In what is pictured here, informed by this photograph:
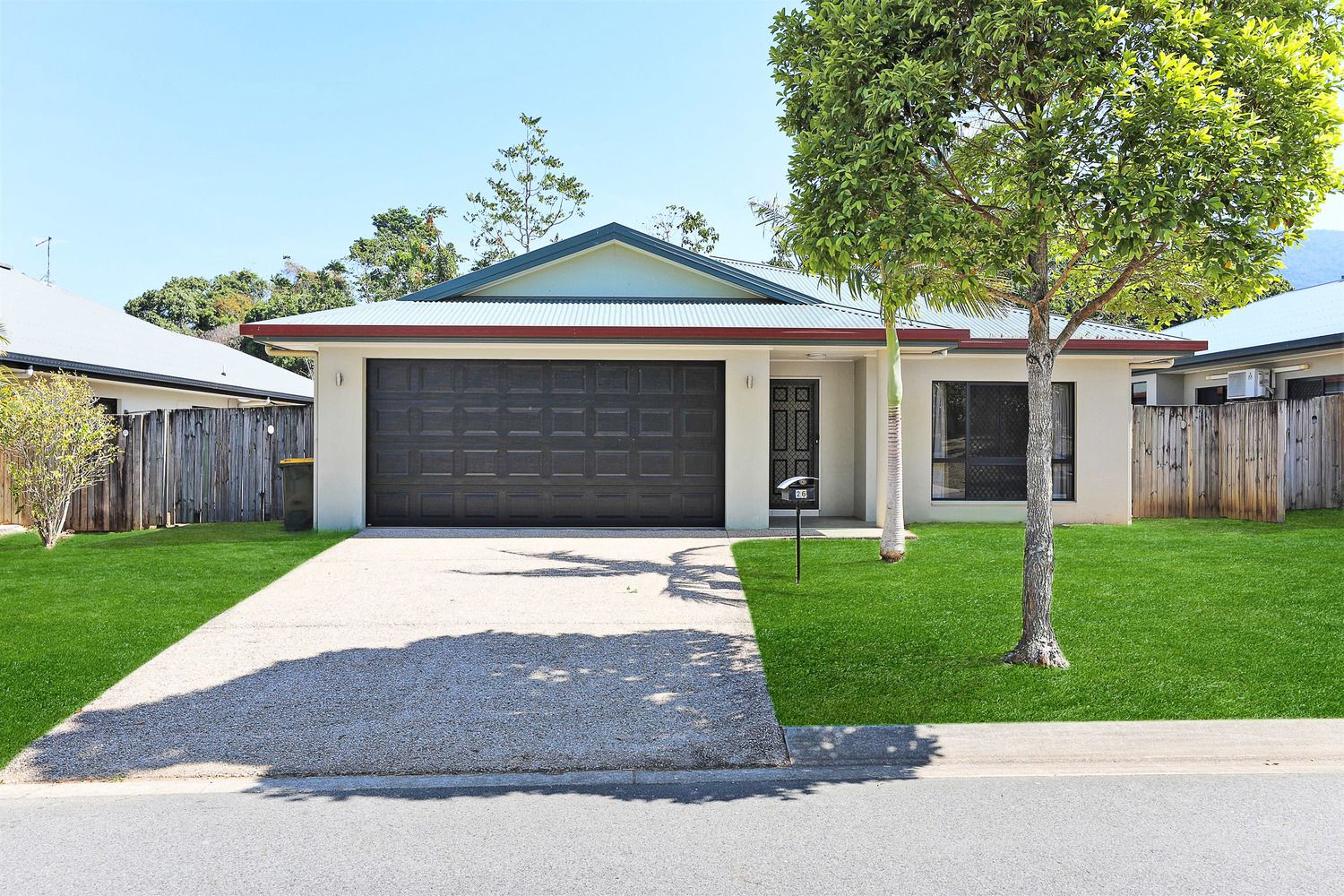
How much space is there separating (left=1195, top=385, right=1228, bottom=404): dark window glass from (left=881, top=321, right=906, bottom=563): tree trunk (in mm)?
12056

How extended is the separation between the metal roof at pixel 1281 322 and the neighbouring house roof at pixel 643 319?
15.5 ft

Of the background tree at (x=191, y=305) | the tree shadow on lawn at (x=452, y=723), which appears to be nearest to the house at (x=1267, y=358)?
the tree shadow on lawn at (x=452, y=723)

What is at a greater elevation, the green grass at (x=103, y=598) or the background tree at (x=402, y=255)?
the background tree at (x=402, y=255)

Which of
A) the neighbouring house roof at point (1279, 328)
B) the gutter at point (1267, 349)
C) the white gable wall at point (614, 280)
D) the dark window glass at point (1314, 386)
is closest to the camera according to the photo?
the white gable wall at point (614, 280)

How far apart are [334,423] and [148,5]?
879 cm

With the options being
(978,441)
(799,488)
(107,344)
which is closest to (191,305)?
(107,344)

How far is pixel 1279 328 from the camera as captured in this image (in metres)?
18.2

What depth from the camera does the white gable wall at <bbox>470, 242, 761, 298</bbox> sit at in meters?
14.1

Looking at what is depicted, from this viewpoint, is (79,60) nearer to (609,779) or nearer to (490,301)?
(490,301)

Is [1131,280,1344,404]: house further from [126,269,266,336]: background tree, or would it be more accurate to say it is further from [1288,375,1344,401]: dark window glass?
[126,269,266,336]: background tree

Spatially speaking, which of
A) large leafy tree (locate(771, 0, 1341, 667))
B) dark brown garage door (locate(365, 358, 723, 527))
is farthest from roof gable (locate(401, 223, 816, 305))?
large leafy tree (locate(771, 0, 1341, 667))

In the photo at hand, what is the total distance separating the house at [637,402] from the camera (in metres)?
12.2

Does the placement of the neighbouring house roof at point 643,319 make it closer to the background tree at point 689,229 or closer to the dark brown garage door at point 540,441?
the dark brown garage door at point 540,441

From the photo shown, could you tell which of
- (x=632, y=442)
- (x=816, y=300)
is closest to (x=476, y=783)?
(x=632, y=442)
